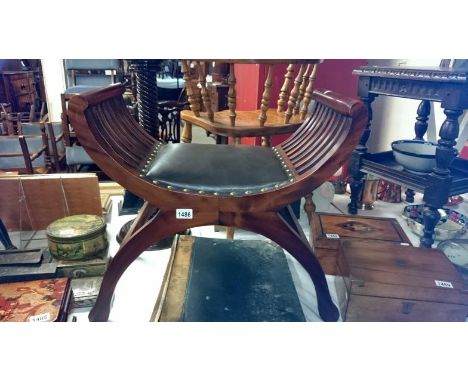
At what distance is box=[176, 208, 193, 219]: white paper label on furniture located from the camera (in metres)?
1.06

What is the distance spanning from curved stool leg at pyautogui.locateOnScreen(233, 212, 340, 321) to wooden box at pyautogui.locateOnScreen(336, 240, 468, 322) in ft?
0.23

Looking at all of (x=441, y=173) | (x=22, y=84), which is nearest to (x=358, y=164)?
(x=441, y=173)

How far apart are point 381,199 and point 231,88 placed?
4.11ft

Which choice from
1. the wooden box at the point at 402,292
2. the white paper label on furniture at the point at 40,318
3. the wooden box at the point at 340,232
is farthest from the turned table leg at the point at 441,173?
the white paper label on furniture at the point at 40,318

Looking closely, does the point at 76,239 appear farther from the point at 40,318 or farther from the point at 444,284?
the point at 444,284

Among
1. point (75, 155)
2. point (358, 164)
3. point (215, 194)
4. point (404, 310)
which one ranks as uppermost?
point (215, 194)

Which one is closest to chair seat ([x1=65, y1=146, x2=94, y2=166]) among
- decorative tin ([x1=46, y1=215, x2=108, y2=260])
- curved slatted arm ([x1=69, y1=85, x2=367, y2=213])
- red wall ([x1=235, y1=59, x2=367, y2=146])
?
decorative tin ([x1=46, y1=215, x2=108, y2=260])

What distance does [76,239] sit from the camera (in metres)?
1.37

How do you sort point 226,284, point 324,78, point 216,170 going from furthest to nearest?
1. point 324,78
2. point 226,284
3. point 216,170

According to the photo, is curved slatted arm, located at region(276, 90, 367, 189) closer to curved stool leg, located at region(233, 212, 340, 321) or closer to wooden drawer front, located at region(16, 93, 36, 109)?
curved stool leg, located at region(233, 212, 340, 321)

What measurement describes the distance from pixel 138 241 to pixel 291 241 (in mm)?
466

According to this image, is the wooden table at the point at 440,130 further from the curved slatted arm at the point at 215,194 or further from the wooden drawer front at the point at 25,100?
the wooden drawer front at the point at 25,100

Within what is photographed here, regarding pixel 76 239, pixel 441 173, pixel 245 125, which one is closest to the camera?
pixel 76 239

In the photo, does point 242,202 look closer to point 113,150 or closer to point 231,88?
point 113,150
